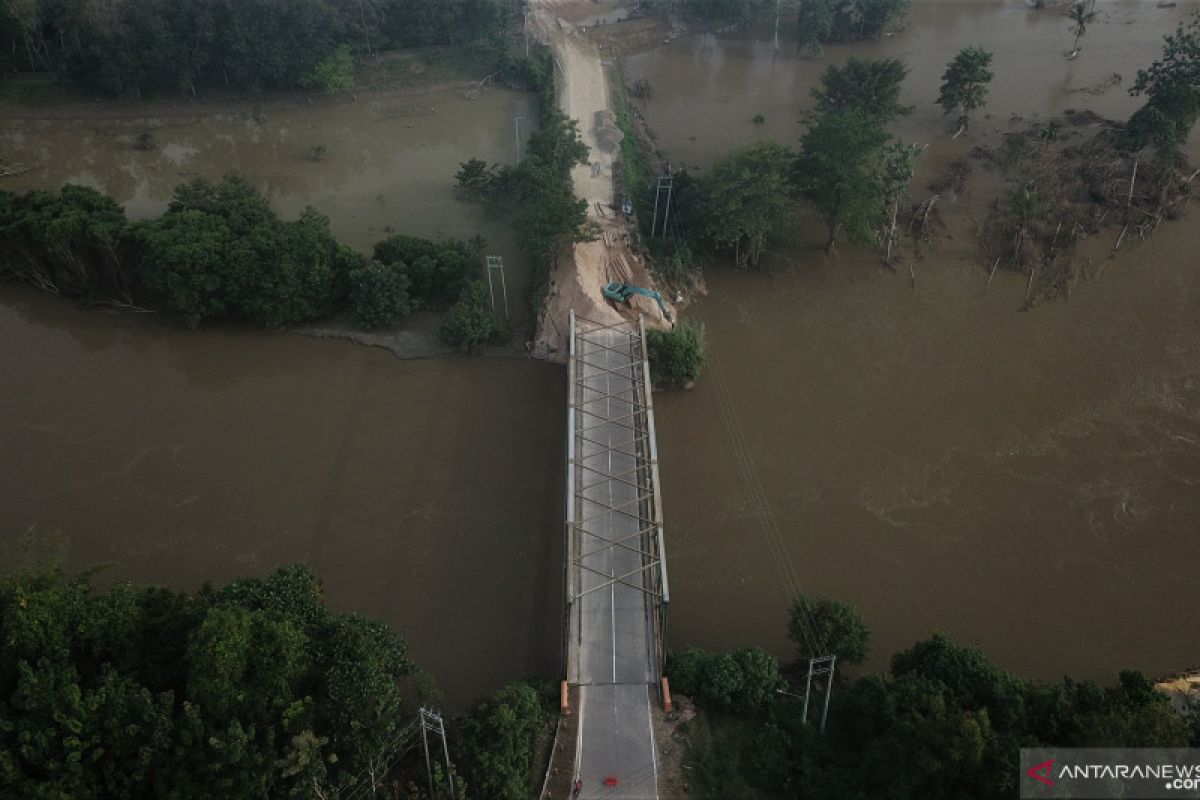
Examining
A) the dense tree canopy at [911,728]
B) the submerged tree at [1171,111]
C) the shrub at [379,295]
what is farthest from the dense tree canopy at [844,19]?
the dense tree canopy at [911,728]

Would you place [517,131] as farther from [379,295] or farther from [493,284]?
[379,295]

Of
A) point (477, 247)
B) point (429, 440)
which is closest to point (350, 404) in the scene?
point (429, 440)

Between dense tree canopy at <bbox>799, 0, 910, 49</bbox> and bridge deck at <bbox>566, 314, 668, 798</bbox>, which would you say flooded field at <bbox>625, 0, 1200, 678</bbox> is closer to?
bridge deck at <bbox>566, 314, 668, 798</bbox>

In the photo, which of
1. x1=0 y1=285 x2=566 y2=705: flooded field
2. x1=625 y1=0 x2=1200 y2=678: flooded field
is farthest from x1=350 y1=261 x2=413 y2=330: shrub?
x1=625 y1=0 x2=1200 y2=678: flooded field

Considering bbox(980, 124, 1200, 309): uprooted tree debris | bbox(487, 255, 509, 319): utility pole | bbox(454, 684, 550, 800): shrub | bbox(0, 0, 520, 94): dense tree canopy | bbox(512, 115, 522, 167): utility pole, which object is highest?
bbox(0, 0, 520, 94): dense tree canopy

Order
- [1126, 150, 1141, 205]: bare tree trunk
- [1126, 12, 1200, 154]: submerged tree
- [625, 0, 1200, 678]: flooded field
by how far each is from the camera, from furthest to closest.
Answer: [1126, 12, 1200, 154]: submerged tree < [1126, 150, 1141, 205]: bare tree trunk < [625, 0, 1200, 678]: flooded field
